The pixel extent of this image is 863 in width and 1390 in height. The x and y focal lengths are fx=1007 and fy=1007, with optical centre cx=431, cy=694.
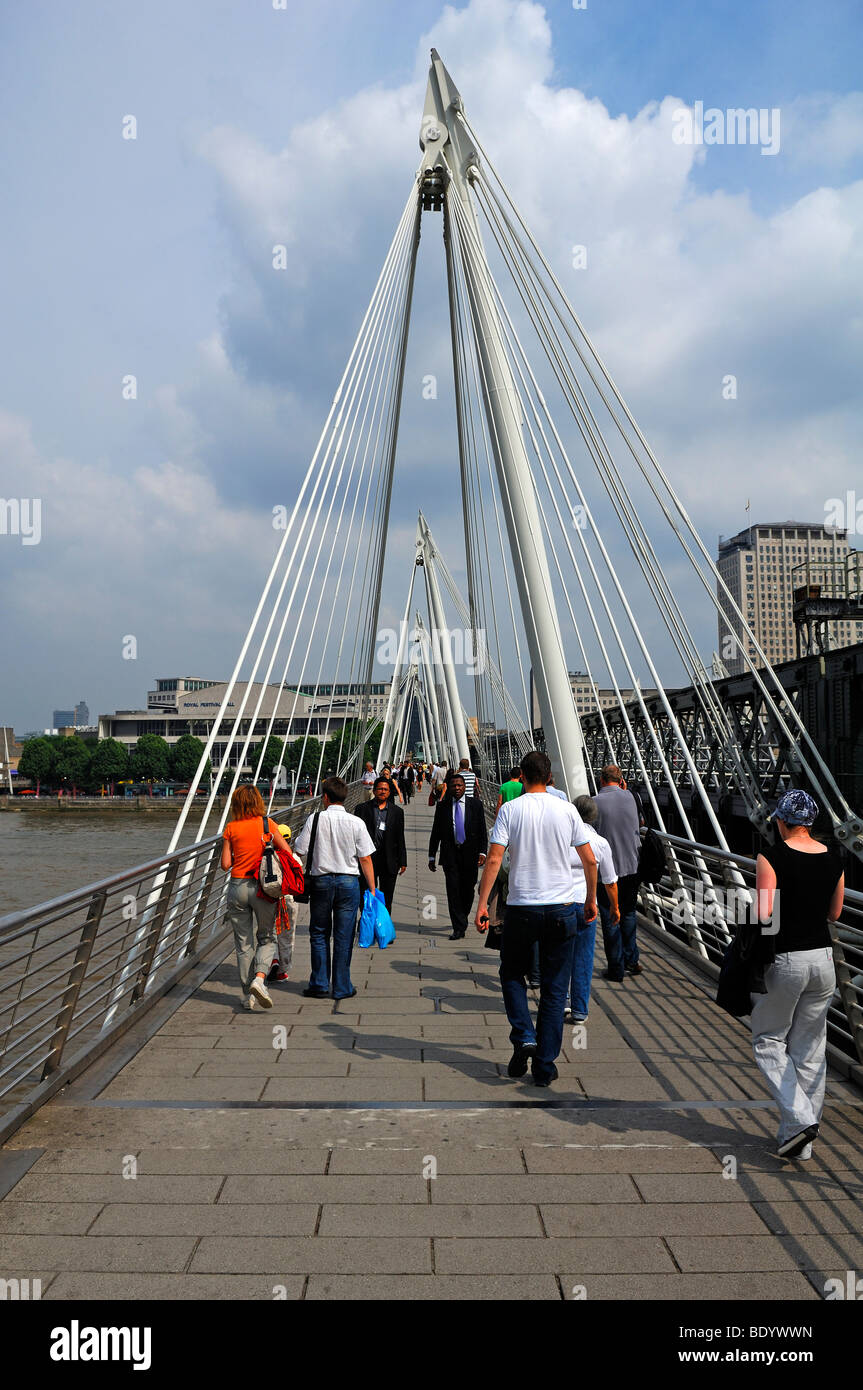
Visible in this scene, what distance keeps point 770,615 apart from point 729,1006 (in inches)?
3166

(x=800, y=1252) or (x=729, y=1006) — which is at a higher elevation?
(x=729, y=1006)

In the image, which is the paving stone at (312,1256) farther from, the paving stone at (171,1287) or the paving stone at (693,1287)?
the paving stone at (693,1287)

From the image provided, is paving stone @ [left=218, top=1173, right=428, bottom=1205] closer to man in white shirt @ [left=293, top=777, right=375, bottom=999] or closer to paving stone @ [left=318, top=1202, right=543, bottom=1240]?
paving stone @ [left=318, top=1202, right=543, bottom=1240]

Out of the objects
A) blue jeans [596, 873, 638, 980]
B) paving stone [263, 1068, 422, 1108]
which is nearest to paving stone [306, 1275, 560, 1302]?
paving stone [263, 1068, 422, 1108]

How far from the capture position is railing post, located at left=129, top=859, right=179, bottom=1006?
6492 mm

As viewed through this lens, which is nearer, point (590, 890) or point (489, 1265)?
point (489, 1265)

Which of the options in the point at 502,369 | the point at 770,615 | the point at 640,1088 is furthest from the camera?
the point at 770,615

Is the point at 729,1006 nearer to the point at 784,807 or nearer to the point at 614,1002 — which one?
the point at 784,807

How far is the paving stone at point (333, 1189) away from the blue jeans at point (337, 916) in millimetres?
3026

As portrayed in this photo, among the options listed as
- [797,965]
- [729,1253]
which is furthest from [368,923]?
[729,1253]

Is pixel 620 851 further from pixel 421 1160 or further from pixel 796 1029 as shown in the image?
pixel 421 1160

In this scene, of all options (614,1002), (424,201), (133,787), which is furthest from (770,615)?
(614,1002)

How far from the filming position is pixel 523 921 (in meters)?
4.96

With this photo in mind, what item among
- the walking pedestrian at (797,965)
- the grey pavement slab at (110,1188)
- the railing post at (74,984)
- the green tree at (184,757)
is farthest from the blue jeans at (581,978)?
the green tree at (184,757)
